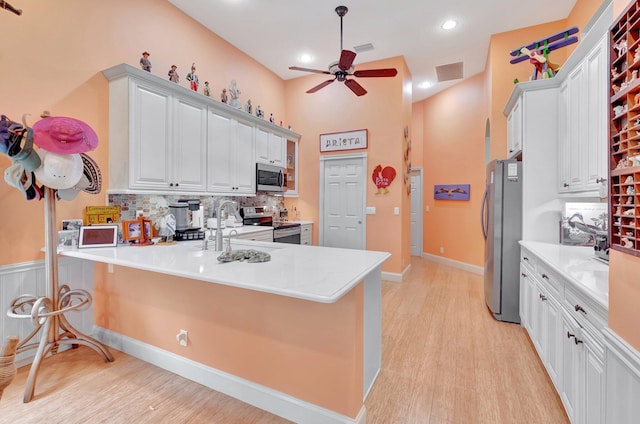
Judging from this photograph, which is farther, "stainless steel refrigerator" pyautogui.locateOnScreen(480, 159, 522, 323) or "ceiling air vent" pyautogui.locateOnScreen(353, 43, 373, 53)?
"ceiling air vent" pyautogui.locateOnScreen(353, 43, 373, 53)

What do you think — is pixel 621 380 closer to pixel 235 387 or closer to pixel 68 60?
pixel 235 387

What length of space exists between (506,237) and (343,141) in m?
2.92

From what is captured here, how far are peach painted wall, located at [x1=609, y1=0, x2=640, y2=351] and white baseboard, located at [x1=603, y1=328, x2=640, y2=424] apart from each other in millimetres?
33

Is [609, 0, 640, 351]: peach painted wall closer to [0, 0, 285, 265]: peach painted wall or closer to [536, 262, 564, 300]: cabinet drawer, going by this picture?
[536, 262, 564, 300]: cabinet drawer

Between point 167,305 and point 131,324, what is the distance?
54cm

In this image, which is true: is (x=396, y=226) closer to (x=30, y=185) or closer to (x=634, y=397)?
(x=634, y=397)

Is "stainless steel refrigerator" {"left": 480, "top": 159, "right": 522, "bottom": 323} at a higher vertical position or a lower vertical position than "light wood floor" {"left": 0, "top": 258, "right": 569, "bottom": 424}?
higher

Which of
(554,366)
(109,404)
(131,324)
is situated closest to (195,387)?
(109,404)

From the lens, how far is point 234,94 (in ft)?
12.9

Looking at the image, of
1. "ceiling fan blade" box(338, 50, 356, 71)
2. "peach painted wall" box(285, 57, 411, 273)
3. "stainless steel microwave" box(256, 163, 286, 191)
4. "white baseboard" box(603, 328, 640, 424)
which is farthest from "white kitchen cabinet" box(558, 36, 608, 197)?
"stainless steel microwave" box(256, 163, 286, 191)

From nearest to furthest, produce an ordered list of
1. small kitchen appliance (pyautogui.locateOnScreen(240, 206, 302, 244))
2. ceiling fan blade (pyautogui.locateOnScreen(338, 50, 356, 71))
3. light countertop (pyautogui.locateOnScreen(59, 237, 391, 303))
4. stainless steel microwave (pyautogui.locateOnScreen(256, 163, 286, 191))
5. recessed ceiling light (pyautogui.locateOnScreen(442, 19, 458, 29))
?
light countertop (pyautogui.locateOnScreen(59, 237, 391, 303)), ceiling fan blade (pyautogui.locateOnScreen(338, 50, 356, 71)), recessed ceiling light (pyautogui.locateOnScreen(442, 19, 458, 29)), small kitchen appliance (pyautogui.locateOnScreen(240, 206, 302, 244)), stainless steel microwave (pyautogui.locateOnScreen(256, 163, 286, 191))

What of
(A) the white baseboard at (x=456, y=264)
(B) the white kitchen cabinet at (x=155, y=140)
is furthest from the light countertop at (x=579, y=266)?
(B) the white kitchen cabinet at (x=155, y=140)

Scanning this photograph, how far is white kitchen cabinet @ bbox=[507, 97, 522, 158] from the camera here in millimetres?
3024

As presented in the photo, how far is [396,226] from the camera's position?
14.7ft
